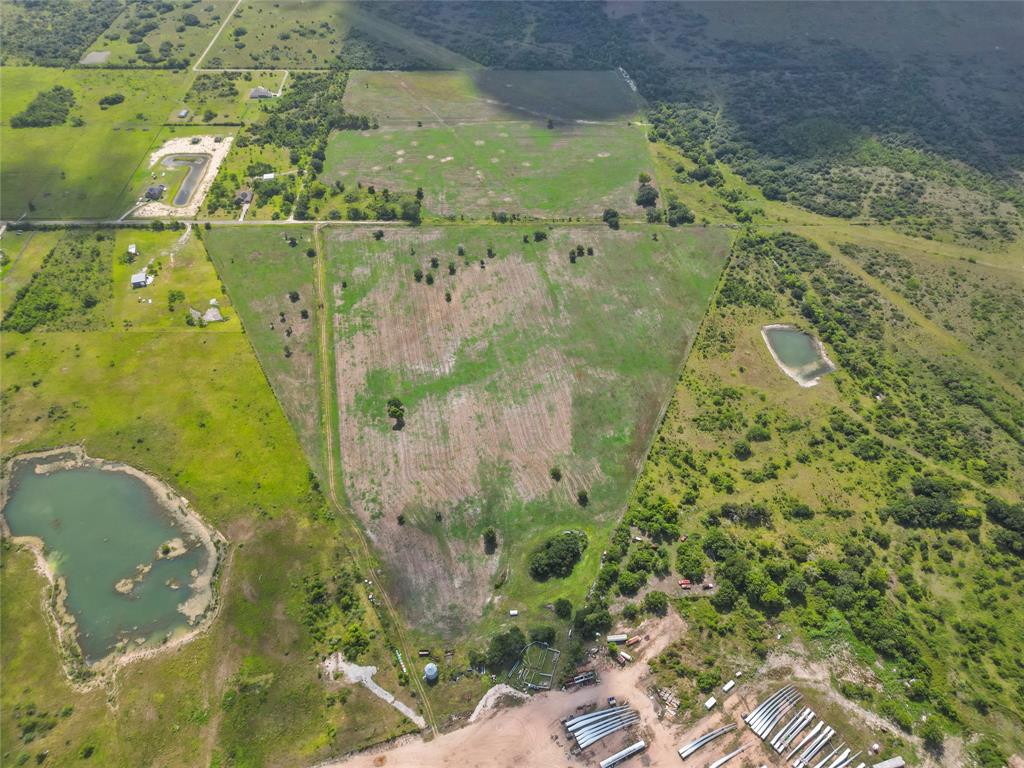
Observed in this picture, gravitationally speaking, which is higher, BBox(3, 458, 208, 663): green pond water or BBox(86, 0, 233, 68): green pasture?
BBox(86, 0, 233, 68): green pasture

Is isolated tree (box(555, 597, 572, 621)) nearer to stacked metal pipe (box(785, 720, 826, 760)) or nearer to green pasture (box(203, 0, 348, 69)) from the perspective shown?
stacked metal pipe (box(785, 720, 826, 760))

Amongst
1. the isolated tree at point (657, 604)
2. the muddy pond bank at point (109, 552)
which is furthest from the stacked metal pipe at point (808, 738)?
the muddy pond bank at point (109, 552)

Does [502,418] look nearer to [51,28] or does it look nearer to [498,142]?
[498,142]

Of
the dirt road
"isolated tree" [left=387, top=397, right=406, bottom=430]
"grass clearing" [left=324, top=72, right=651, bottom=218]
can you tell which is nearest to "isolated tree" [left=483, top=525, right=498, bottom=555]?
the dirt road

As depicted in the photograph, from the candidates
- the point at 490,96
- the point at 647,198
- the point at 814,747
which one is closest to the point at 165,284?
the point at 647,198

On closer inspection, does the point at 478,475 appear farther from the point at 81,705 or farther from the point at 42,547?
the point at 42,547

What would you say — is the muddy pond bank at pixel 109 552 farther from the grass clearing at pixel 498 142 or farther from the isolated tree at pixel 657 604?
the grass clearing at pixel 498 142
